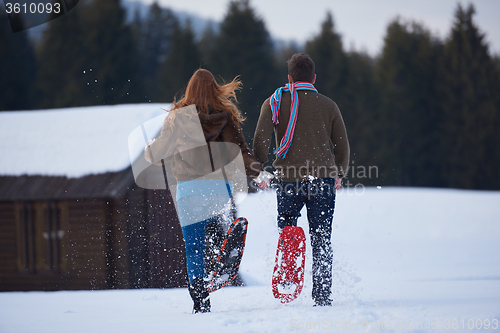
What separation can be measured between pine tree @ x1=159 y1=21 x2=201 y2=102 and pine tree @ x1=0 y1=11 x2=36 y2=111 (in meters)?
7.64

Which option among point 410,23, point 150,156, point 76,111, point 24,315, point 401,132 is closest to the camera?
point 150,156

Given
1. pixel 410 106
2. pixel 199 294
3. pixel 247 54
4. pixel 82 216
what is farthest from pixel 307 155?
pixel 247 54

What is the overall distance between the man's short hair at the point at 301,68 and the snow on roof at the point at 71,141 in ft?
14.0

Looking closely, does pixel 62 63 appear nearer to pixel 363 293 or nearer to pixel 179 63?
pixel 179 63

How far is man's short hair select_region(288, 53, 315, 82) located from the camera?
380cm

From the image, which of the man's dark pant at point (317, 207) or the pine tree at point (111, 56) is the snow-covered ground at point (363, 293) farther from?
the pine tree at point (111, 56)

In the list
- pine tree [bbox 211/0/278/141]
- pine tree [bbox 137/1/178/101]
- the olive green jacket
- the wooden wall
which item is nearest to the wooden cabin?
the wooden wall

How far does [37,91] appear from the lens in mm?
27953

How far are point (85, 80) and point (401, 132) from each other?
1848cm

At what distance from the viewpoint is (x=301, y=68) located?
12.5 feet

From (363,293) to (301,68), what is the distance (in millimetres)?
2180

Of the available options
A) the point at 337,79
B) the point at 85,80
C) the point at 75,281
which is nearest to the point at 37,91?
the point at 85,80

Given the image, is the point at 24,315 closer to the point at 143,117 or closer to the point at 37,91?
the point at 143,117

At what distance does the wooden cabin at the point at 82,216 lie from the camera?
7766 millimetres
